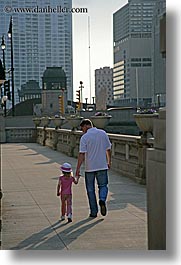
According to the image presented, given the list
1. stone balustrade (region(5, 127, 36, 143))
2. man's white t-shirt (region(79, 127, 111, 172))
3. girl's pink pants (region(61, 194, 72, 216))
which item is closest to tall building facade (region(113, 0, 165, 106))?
man's white t-shirt (region(79, 127, 111, 172))

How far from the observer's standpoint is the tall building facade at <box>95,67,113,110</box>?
4428 centimetres

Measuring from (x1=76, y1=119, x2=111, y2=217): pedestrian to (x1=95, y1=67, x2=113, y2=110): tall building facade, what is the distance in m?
23.6

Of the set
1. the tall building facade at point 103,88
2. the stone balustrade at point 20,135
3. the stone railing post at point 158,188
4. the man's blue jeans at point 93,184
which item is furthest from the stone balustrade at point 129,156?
the stone balustrade at point 20,135

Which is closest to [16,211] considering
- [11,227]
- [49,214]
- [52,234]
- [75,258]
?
[49,214]

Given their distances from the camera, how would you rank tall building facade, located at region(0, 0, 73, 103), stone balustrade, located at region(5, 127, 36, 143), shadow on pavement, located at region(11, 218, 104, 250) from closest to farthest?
tall building facade, located at region(0, 0, 73, 103), shadow on pavement, located at region(11, 218, 104, 250), stone balustrade, located at region(5, 127, 36, 143)

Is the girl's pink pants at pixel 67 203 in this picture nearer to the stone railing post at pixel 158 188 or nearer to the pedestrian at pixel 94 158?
the pedestrian at pixel 94 158

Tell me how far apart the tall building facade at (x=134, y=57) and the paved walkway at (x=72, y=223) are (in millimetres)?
3180

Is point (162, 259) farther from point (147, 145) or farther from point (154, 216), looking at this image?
point (147, 145)

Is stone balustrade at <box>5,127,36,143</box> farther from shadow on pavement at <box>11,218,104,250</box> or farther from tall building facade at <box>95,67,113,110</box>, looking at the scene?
shadow on pavement at <box>11,218,104,250</box>

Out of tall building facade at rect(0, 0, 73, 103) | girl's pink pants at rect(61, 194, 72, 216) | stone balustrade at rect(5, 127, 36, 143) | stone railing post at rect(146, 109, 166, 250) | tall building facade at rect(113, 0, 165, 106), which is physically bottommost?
stone balustrade at rect(5, 127, 36, 143)

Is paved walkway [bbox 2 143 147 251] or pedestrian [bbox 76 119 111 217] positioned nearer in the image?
paved walkway [bbox 2 143 147 251]

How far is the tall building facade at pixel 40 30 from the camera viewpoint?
241 inches

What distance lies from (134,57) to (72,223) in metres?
26.4

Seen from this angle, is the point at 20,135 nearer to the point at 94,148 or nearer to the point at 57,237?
the point at 94,148
